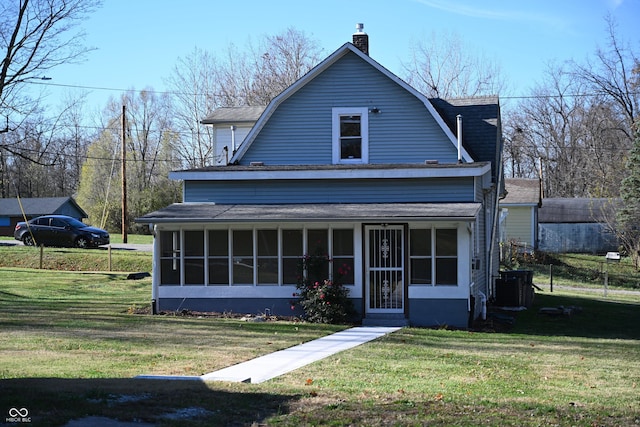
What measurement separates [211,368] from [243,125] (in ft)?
66.1

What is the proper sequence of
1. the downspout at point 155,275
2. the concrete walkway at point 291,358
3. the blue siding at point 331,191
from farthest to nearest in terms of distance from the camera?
the blue siding at point 331,191 < the downspout at point 155,275 < the concrete walkway at point 291,358

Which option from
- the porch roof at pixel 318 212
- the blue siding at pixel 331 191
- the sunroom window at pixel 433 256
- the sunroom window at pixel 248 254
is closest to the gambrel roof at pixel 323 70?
the blue siding at pixel 331 191

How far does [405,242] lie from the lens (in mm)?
20328

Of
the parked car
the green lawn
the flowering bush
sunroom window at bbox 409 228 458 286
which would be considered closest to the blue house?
sunroom window at bbox 409 228 458 286

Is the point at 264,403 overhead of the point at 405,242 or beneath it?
beneath

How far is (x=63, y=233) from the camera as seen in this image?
3984 cm

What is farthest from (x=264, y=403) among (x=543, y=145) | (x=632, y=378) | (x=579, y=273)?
(x=543, y=145)

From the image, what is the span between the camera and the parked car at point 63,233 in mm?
39719

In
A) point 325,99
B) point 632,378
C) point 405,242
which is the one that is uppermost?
point 325,99

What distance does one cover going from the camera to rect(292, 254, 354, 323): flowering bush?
1980cm

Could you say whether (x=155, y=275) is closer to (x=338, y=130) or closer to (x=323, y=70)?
(x=338, y=130)

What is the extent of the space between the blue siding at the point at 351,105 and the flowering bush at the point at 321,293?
3932mm

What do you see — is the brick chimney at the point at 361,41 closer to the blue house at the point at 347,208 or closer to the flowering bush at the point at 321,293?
the blue house at the point at 347,208

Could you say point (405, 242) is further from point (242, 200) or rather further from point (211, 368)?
point (211, 368)
